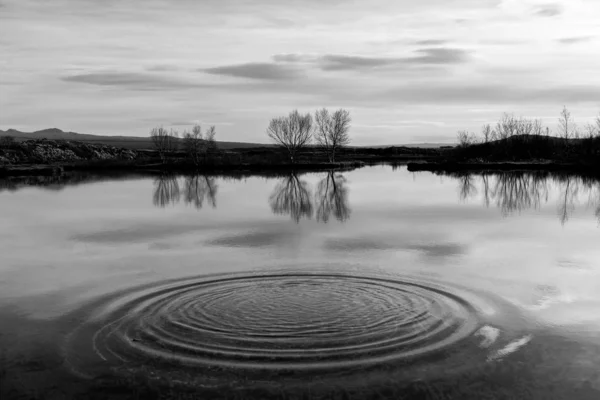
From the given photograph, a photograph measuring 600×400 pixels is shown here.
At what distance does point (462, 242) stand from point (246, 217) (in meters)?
9.11

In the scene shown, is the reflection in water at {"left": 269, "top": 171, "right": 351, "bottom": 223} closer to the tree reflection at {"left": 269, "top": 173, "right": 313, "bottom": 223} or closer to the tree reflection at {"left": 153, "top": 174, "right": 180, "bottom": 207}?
the tree reflection at {"left": 269, "top": 173, "right": 313, "bottom": 223}

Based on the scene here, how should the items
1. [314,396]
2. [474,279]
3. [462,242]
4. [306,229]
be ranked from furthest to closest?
[306,229] < [462,242] < [474,279] < [314,396]

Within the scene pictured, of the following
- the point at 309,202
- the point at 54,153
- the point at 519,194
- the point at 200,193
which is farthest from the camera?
the point at 54,153

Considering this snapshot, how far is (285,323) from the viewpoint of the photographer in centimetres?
923

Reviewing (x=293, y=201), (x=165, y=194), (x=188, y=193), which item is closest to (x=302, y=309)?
(x=293, y=201)

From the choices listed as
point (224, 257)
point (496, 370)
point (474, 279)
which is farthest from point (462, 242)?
point (496, 370)

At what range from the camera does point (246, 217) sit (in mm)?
23266

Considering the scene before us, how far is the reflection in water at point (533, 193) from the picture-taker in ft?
85.5

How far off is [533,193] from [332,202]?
11.7m

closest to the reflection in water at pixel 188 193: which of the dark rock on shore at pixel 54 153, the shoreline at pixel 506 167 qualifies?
the shoreline at pixel 506 167

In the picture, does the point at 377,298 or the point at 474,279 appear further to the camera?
the point at 474,279

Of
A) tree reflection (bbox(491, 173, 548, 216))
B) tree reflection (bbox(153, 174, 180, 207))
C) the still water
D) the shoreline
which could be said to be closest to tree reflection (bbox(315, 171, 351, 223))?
the still water

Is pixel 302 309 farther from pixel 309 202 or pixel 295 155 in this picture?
pixel 295 155

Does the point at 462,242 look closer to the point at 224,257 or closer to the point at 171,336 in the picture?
the point at 224,257
